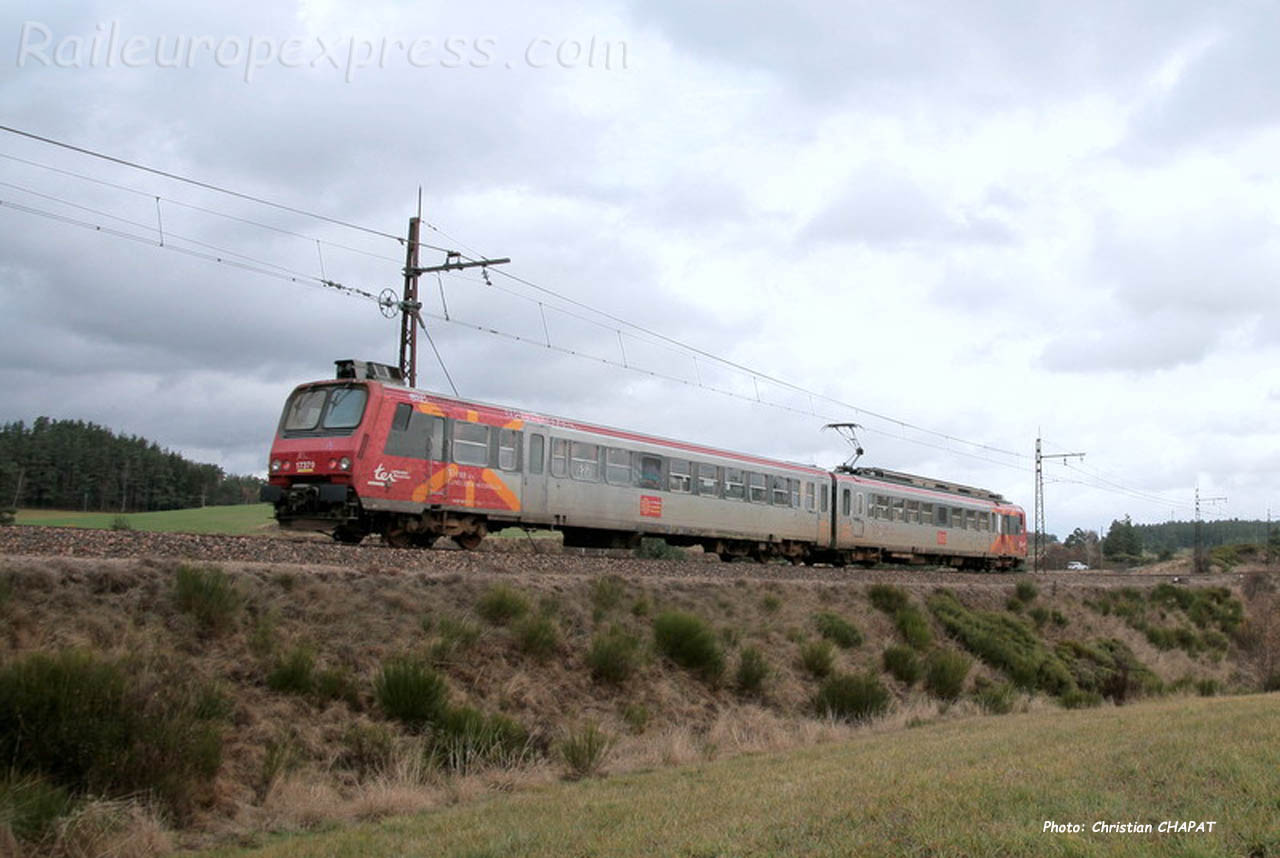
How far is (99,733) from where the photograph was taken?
25.2ft

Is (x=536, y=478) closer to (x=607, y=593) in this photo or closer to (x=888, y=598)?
(x=607, y=593)

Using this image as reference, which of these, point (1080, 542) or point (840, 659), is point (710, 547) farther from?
point (1080, 542)

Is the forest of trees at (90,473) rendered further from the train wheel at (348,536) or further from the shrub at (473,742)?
the shrub at (473,742)

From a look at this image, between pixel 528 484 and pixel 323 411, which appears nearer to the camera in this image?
pixel 323 411

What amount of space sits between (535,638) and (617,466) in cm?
1005

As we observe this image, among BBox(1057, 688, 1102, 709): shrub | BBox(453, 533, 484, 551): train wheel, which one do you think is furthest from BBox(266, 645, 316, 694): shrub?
BBox(1057, 688, 1102, 709): shrub

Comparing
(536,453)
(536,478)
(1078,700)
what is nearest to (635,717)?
(536,478)

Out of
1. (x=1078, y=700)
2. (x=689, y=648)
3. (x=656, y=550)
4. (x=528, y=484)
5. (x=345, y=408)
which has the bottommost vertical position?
(x=1078, y=700)

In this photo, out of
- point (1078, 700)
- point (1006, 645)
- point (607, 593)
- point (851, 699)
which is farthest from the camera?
point (1006, 645)

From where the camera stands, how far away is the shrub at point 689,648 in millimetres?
14195

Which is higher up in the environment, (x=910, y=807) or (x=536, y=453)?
(x=536, y=453)

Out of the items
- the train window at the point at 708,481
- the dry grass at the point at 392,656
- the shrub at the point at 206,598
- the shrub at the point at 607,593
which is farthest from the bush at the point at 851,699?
the train window at the point at 708,481

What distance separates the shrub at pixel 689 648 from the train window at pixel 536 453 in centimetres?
636

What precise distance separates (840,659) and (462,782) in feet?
30.2
